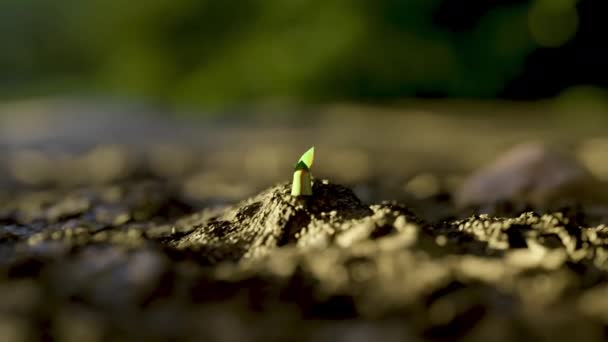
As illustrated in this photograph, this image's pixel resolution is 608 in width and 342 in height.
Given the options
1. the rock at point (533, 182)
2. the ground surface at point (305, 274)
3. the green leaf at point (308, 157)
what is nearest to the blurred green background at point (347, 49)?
the rock at point (533, 182)

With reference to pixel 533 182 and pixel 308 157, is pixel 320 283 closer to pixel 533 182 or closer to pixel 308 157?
pixel 308 157

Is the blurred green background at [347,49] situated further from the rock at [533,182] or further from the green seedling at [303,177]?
the green seedling at [303,177]

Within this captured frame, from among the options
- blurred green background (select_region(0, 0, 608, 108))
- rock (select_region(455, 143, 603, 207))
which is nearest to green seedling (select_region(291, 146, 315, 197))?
rock (select_region(455, 143, 603, 207))

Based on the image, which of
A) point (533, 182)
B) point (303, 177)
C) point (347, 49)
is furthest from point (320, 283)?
point (347, 49)

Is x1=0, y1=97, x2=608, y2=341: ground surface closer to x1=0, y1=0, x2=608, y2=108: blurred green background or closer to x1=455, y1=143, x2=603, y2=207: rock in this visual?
x1=455, y1=143, x2=603, y2=207: rock

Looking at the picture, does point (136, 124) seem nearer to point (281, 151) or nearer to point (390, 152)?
point (281, 151)

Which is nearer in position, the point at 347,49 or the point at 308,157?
the point at 308,157
